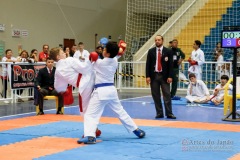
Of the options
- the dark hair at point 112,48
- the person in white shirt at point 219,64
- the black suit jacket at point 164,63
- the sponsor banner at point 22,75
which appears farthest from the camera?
the person in white shirt at point 219,64

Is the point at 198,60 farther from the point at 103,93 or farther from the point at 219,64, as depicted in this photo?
the point at 103,93

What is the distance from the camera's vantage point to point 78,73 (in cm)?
700

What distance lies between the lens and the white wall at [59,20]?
61.8 feet

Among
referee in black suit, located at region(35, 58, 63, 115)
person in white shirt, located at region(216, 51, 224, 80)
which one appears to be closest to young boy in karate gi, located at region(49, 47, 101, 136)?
referee in black suit, located at region(35, 58, 63, 115)

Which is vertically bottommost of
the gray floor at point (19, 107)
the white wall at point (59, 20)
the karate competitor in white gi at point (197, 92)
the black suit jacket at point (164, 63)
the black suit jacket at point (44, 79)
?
the gray floor at point (19, 107)

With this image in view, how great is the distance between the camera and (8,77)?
42.8 feet

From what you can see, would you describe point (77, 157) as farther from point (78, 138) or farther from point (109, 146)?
point (78, 138)

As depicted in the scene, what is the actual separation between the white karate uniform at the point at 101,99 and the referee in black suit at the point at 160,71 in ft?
9.53

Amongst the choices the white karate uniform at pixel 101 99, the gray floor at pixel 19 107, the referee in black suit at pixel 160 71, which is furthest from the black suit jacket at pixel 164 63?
the gray floor at pixel 19 107

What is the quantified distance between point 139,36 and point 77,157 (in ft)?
60.3

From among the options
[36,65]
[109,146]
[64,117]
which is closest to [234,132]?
[109,146]

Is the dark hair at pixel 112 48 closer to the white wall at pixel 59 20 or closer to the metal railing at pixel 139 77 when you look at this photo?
the metal railing at pixel 139 77

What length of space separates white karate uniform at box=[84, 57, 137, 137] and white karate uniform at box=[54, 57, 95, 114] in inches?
4.6

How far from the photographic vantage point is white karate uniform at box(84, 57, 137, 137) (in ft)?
22.2
